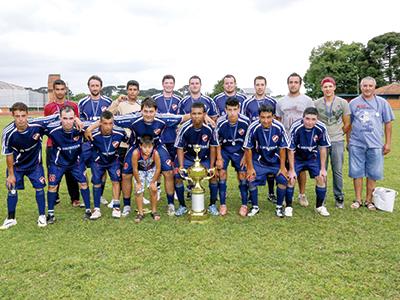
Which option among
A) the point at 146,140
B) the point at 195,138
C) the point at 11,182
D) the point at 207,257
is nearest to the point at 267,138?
the point at 195,138

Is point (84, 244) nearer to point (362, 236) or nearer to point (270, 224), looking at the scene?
point (270, 224)

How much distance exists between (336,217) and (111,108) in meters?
3.79

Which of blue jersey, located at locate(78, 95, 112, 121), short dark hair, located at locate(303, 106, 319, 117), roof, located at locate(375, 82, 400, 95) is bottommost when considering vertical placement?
short dark hair, located at locate(303, 106, 319, 117)

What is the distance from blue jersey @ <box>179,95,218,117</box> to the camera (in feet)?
20.1

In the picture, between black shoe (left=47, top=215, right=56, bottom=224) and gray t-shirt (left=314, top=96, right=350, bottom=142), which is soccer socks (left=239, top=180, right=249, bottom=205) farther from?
black shoe (left=47, top=215, right=56, bottom=224)

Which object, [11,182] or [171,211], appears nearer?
[11,182]

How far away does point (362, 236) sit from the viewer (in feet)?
14.5

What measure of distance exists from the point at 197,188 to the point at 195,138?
2.39 feet

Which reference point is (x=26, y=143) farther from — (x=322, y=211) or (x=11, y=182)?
(x=322, y=211)

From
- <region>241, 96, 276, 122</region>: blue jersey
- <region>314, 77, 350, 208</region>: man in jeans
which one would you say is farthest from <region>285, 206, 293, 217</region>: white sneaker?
<region>241, 96, 276, 122</region>: blue jersey

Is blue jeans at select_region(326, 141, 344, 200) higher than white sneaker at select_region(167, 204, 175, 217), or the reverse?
blue jeans at select_region(326, 141, 344, 200)

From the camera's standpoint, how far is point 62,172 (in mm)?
5184

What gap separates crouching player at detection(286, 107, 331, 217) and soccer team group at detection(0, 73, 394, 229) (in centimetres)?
1

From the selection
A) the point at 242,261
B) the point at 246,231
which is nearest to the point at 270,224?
the point at 246,231
